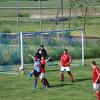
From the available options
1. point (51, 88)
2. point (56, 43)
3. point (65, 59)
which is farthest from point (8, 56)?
point (51, 88)

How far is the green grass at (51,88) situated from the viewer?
23859mm

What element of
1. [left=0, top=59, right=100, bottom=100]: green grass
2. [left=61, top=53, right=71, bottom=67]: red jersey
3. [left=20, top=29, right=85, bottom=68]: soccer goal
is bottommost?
[left=0, top=59, right=100, bottom=100]: green grass

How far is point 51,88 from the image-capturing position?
1029 inches

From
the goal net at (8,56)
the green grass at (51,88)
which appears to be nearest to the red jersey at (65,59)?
the green grass at (51,88)

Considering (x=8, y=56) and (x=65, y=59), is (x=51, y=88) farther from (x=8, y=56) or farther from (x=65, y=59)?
(x=8, y=56)

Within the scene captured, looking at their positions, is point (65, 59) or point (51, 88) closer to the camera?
point (51, 88)

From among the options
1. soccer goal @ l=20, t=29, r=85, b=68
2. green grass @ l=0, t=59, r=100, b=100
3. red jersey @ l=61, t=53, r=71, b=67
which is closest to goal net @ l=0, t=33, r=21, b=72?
soccer goal @ l=20, t=29, r=85, b=68

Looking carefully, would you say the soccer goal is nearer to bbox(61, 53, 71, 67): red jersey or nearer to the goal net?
the goal net

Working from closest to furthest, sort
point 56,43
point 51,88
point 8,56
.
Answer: point 51,88
point 8,56
point 56,43

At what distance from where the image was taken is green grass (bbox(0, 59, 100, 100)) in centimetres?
2386

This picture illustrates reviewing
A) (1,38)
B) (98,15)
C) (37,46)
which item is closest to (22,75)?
(1,38)

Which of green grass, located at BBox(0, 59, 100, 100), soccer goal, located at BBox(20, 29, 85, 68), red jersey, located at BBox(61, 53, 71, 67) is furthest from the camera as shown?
soccer goal, located at BBox(20, 29, 85, 68)

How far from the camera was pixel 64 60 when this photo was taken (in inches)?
1115

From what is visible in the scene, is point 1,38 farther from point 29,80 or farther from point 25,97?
point 25,97
